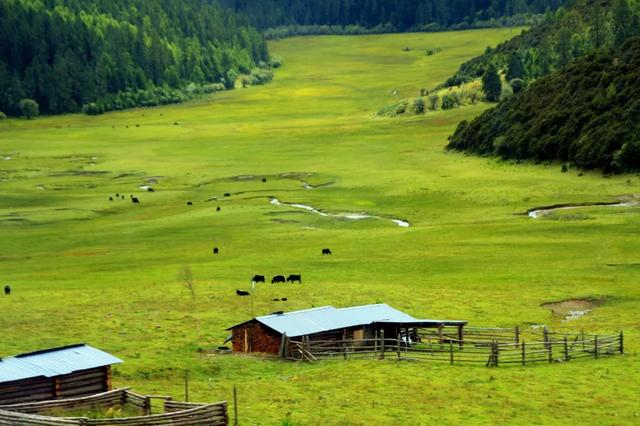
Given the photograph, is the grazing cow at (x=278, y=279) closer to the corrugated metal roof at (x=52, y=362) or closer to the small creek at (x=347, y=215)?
the corrugated metal roof at (x=52, y=362)

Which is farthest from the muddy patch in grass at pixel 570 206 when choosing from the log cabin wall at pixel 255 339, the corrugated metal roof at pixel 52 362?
the corrugated metal roof at pixel 52 362

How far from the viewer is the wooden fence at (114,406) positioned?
36.2m

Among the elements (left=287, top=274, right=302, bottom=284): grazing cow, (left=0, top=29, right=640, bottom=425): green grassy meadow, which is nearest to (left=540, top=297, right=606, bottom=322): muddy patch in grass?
(left=0, top=29, right=640, bottom=425): green grassy meadow

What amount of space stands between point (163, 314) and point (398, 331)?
14.5 metres

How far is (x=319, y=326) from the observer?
55312 mm

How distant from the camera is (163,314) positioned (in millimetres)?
63875

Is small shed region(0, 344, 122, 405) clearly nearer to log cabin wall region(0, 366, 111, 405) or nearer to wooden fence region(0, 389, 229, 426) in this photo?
log cabin wall region(0, 366, 111, 405)

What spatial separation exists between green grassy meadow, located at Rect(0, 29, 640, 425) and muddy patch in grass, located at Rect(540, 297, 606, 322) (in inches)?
38.8

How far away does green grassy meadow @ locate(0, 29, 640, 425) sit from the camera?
46219 millimetres

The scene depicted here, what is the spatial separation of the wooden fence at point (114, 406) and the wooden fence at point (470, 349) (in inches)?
540

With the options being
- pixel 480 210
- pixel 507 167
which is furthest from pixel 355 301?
pixel 507 167

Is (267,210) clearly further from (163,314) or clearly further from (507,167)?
(163,314)

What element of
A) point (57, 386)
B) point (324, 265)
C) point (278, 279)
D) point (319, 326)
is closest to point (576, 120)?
point (324, 265)

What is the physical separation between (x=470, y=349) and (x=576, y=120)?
293 ft
